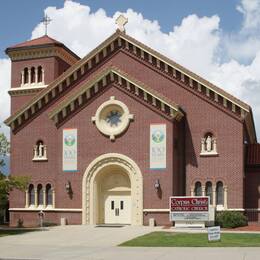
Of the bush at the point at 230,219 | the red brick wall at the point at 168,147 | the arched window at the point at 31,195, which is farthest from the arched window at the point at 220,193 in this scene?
the arched window at the point at 31,195

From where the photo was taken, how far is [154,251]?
81.0 ft

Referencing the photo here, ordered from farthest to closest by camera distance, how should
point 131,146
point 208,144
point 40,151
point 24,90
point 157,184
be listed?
1. point 24,90
2. point 40,151
3. point 208,144
4. point 131,146
5. point 157,184

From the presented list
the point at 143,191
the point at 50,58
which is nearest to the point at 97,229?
the point at 143,191

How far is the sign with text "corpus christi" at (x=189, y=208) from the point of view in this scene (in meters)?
37.4

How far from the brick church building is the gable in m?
0.07

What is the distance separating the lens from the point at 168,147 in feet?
132

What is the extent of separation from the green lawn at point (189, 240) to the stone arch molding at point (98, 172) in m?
7.28

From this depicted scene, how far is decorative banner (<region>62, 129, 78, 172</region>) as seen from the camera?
42281mm

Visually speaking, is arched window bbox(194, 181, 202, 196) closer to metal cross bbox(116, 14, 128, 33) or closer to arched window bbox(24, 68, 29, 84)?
metal cross bbox(116, 14, 128, 33)

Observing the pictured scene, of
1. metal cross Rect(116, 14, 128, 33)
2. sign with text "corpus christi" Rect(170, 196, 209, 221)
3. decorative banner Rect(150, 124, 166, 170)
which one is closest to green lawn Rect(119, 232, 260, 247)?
sign with text "corpus christi" Rect(170, 196, 209, 221)

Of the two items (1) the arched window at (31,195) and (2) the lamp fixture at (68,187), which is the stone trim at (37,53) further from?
(2) the lamp fixture at (68,187)

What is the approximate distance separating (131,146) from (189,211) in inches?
245

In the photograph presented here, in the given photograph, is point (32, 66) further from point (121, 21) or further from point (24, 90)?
point (121, 21)

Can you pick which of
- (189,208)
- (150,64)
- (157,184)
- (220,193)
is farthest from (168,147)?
(150,64)
